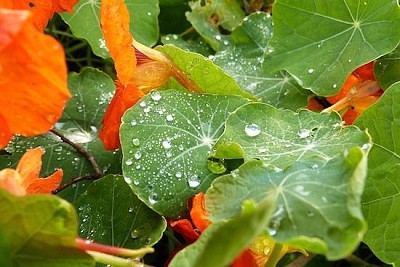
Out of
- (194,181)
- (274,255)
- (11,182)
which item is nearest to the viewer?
(11,182)

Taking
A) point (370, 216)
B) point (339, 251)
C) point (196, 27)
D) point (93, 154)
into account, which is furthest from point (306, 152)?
point (196, 27)

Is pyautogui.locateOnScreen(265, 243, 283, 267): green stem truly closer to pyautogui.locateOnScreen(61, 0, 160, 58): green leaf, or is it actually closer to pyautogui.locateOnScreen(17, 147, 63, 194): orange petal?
pyautogui.locateOnScreen(17, 147, 63, 194): orange petal

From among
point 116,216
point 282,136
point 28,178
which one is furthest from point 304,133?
point 28,178

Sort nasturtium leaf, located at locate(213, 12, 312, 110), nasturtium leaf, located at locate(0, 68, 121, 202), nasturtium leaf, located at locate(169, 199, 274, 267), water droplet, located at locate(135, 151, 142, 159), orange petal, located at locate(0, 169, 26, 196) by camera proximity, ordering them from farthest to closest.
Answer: nasturtium leaf, located at locate(213, 12, 312, 110) → nasturtium leaf, located at locate(0, 68, 121, 202) → water droplet, located at locate(135, 151, 142, 159) → orange petal, located at locate(0, 169, 26, 196) → nasturtium leaf, located at locate(169, 199, 274, 267)

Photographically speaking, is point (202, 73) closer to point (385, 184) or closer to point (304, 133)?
point (304, 133)

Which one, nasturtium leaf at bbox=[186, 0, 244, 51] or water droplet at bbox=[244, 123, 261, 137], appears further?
A: nasturtium leaf at bbox=[186, 0, 244, 51]

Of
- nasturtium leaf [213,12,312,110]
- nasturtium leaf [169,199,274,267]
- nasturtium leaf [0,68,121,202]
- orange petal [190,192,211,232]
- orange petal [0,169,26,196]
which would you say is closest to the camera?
nasturtium leaf [169,199,274,267]

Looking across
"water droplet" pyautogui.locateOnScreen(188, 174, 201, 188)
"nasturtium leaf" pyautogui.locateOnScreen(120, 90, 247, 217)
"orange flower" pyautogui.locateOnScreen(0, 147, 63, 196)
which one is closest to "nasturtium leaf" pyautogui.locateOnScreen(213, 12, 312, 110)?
"nasturtium leaf" pyautogui.locateOnScreen(120, 90, 247, 217)
